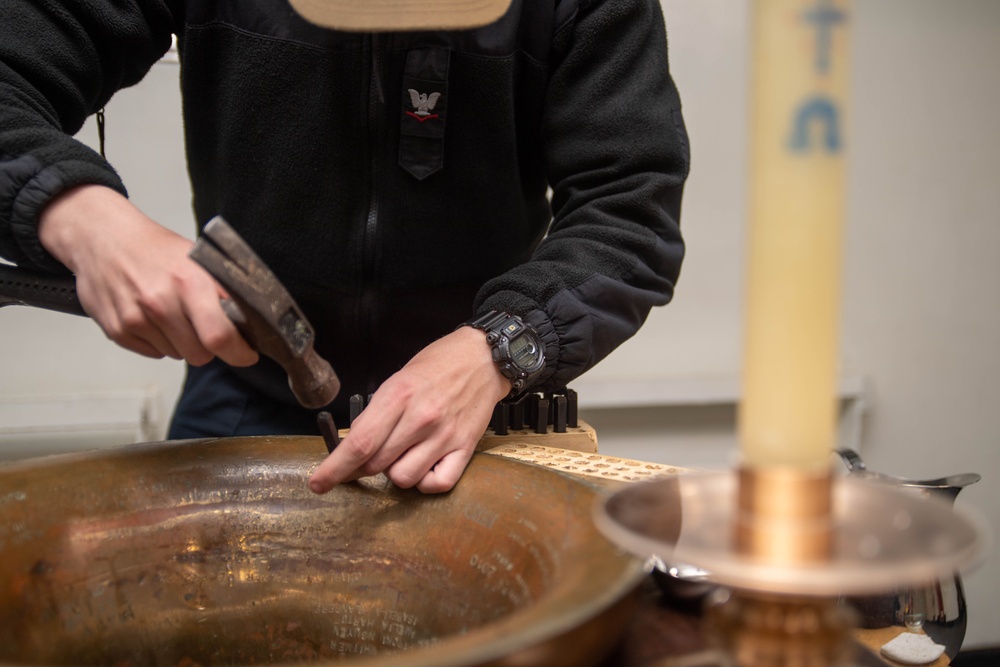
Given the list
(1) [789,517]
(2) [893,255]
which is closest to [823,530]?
(1) [789,517]

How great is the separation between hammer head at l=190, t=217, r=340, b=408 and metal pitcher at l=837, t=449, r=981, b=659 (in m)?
0.58

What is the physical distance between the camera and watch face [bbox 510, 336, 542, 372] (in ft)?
3.01

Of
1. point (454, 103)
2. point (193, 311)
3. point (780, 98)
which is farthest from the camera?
point (454, 103)

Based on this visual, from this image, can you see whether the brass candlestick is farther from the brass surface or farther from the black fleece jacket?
the black fleece jacket

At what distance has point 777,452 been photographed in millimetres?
322

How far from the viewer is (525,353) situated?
0.92 meters

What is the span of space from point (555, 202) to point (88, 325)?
1172 mm

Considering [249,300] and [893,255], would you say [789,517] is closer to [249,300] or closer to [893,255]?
[249,300]

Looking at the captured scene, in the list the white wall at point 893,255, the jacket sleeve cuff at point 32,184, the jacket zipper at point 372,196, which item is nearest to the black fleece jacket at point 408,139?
the jacket zipper at point 372,196

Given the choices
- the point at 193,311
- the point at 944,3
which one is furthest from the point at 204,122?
the point at 944,3

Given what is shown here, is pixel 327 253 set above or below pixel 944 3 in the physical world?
below

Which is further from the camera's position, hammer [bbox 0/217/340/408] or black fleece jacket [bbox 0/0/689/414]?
black fleece jacket [bbox 0/0/689/414]

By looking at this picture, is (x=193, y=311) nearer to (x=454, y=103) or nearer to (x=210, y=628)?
(x=210, y=628)

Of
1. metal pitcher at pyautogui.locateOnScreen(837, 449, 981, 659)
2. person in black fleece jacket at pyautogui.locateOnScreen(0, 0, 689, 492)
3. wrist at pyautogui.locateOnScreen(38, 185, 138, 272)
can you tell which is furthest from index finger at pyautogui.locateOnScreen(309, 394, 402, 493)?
metal pitcher at pyautogui.locateOnScreen(837, 449, 981, 659)
